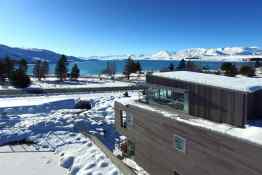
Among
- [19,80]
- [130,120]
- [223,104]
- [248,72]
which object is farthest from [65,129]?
[248,72]

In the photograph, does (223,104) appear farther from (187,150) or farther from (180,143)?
(180,143)

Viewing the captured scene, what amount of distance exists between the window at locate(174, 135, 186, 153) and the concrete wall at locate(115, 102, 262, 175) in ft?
0.67

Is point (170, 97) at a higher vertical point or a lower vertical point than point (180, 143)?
higher

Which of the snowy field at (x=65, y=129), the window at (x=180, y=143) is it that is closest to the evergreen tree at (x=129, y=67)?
the snowy field at (x=65, y=129)

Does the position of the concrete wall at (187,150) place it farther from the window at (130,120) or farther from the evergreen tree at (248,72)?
the evergreen tree at (248,72)

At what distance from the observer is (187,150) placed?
11086mm

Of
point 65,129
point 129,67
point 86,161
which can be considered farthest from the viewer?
point 129,67

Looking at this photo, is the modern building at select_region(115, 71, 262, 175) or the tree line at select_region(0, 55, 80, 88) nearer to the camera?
the modern building at select_region(115, 71, 262, 175)

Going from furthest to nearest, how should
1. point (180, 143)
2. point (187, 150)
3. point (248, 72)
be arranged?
point (248, 72) → point (180, 143) → point (187, 150)

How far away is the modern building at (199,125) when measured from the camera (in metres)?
8.90

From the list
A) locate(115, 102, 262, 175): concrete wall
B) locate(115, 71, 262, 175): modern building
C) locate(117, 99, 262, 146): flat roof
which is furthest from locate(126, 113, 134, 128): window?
locate(117, 99, 262, 146): flat roof

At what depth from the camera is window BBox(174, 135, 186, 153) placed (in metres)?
11.3

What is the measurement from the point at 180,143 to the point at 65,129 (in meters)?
13.5

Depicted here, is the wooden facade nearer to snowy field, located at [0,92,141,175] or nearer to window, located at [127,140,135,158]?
snowy field, located at [0,92,141,175]
